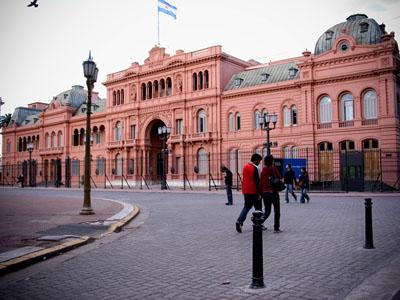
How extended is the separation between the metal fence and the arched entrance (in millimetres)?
130

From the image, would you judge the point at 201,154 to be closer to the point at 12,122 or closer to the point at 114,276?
the point at 114,276

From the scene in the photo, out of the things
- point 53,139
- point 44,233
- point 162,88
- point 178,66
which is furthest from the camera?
point 53,139

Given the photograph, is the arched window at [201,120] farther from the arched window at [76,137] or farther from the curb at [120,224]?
the curb at [120,224]

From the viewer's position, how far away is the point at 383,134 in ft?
108

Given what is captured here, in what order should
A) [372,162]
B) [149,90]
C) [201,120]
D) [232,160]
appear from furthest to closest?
[149,90]
[201,120]
[232,160]
[372,162]

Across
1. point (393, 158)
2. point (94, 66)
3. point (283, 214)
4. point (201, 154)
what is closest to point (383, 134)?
point (393, 158)

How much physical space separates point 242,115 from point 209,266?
120 feet

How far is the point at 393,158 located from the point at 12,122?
6690cm

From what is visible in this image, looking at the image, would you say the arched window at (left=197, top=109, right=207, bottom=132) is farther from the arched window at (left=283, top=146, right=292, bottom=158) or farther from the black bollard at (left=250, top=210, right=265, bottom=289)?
the black bollard at (left=250, top=210, right=265, bottom=289)

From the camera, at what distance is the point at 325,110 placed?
36844 millimetres

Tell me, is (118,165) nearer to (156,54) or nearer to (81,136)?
(81,136)

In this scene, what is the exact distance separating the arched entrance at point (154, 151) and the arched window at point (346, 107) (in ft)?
75.6

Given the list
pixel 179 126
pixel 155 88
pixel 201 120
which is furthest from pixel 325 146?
pixel 155 88

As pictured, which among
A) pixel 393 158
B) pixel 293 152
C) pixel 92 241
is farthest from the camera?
pixel 293 152
